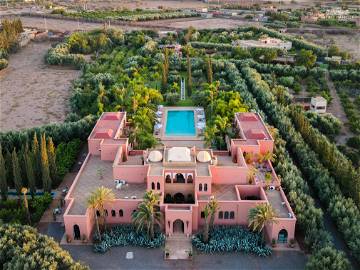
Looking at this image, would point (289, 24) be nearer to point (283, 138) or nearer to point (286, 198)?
point (283, 138)

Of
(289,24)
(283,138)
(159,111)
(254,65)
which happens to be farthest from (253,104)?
(289,24)

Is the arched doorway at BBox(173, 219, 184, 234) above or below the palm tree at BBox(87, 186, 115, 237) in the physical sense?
below

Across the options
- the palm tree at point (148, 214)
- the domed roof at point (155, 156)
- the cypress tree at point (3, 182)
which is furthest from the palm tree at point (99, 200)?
the cypress tree at point (3, 182)

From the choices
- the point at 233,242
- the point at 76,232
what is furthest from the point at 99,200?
the point at 233,242

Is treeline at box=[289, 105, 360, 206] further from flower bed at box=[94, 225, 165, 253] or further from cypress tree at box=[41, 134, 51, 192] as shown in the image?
cypress tree at box=[41, 134, 51, 192]

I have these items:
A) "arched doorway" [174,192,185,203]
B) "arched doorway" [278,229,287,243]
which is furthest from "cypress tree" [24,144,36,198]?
"arched doorway" [278,229,287,243]

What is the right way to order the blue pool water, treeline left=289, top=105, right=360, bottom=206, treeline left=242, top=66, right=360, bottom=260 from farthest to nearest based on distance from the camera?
the blue pool water, treeline left=289, top=105, right=360, bottom=206, treeline left=242, top=66, right=360, bottom=260

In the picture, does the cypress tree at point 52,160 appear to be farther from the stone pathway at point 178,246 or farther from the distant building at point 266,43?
the distant building at point 266,43
